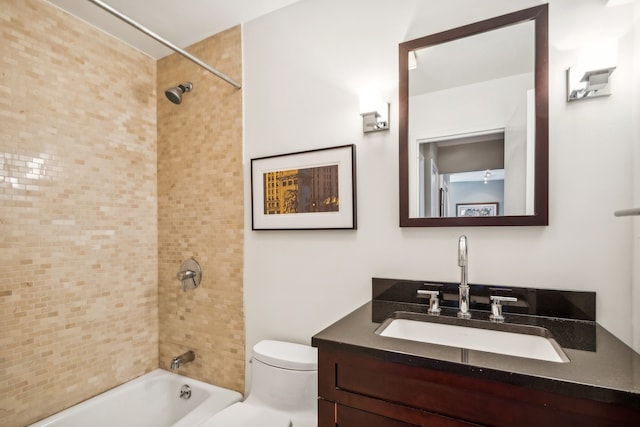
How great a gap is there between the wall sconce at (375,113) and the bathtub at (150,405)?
1.72 m

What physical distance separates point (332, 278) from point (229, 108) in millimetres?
1245

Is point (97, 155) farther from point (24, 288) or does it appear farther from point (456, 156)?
point (456, 156)

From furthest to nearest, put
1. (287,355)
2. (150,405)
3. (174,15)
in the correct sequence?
(150,405) → (174,15) → (287,355)

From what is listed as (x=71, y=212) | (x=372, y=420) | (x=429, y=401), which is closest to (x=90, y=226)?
(x=71, y=212)

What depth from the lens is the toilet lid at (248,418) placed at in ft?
4.47

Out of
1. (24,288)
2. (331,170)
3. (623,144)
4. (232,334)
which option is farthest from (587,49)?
(24,288)

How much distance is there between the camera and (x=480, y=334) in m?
1.11

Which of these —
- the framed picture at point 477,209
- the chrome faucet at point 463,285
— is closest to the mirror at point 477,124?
the framed picture at point 477,209

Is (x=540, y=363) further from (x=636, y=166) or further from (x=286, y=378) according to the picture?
(x=286, y=378)

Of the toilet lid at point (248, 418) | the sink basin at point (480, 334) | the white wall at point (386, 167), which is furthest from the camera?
the toilet lid at point (248, 418)

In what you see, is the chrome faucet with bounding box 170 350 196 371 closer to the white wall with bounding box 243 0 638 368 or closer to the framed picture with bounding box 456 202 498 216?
the white wall with bounding box 243 0 638 368

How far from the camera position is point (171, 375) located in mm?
2100

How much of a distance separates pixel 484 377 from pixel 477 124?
994 millimetres

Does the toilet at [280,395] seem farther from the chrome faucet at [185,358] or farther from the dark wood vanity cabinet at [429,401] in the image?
the chrome faucet at [185,358]
